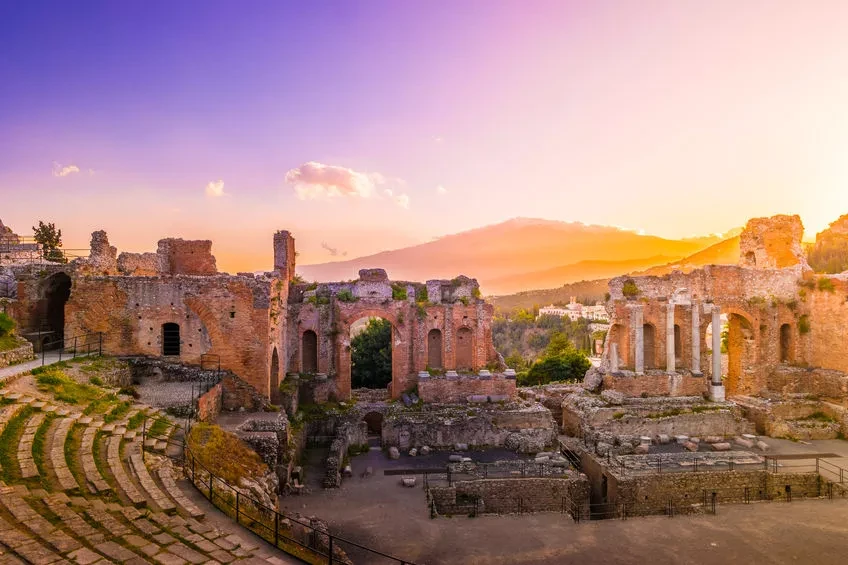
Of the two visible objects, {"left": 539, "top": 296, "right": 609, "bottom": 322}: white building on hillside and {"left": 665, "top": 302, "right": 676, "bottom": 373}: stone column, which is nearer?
{"left": 665, "top": 302, "right": 676, "bottom": 373}: stone column

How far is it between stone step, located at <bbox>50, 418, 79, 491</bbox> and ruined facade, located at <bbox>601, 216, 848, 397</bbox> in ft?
66.7

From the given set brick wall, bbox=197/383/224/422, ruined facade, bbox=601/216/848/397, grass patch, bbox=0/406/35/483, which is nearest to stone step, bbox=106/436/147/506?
grass patch, bbox=0/406/35/483

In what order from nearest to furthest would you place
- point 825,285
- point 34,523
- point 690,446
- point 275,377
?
point 34,523, point 690,446, point 275,377, point 825,285

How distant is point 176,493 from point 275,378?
38.6 ft

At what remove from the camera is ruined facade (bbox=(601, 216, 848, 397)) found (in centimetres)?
2469

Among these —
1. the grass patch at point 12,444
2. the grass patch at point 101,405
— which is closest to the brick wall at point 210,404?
the grass patch at point 101,405

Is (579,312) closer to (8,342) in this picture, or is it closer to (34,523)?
(8,342)

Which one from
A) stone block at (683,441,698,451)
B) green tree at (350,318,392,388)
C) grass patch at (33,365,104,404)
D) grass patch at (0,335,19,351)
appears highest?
grass patch at (0,335,19,351)

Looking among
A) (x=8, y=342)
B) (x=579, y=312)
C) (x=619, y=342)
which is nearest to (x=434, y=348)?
(x=619, y=342)

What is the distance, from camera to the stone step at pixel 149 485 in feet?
29.0

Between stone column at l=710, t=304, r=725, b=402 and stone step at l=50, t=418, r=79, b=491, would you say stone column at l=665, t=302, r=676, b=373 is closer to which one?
stone column at l=710, t=304, r=725, b=402

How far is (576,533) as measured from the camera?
1372 cm

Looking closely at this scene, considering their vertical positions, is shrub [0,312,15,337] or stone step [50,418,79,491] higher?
shrub [0,312,15,337]

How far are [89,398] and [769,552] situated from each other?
17078mm
